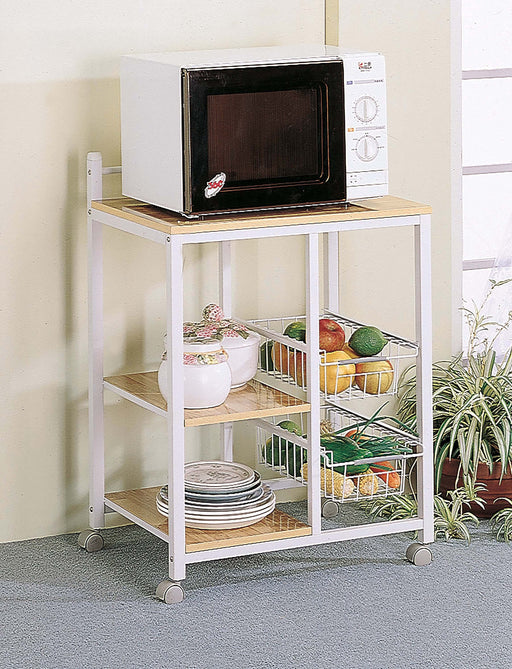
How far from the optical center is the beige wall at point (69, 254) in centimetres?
307

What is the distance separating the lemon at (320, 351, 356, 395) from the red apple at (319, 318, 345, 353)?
0.02 meters

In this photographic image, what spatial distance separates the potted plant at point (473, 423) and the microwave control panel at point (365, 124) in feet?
2.11

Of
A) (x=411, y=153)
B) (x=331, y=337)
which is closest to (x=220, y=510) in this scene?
(x=331, y=337)

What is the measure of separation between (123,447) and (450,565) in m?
0.89

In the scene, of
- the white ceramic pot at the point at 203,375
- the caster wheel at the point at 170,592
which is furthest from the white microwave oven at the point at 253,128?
the caster wheel at the point at 170,592

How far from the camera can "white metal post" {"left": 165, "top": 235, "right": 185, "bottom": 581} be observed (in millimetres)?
2715

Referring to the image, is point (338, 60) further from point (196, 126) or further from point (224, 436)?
point (224, 436)

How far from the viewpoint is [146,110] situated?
2.86 meters

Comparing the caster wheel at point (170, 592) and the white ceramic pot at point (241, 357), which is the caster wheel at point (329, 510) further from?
the caster wheel at point (170, 592)

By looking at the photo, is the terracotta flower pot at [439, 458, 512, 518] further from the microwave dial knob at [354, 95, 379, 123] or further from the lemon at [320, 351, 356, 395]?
the microwave dial knob at [354, 95, 379, 123]

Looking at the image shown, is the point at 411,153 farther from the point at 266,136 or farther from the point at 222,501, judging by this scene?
the point at 222,501

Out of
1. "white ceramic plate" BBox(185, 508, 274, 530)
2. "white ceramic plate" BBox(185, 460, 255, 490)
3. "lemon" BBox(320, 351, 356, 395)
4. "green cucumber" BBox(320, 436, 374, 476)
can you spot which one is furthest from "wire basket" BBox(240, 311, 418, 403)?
"white ceramic plate" BBox(185, 508, 274, 530)

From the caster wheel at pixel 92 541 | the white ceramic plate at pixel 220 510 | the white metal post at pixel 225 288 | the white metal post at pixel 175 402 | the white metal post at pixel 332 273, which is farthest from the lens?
the white metal post at pixel 332 273

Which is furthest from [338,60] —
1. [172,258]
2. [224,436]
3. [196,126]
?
[224,436]
